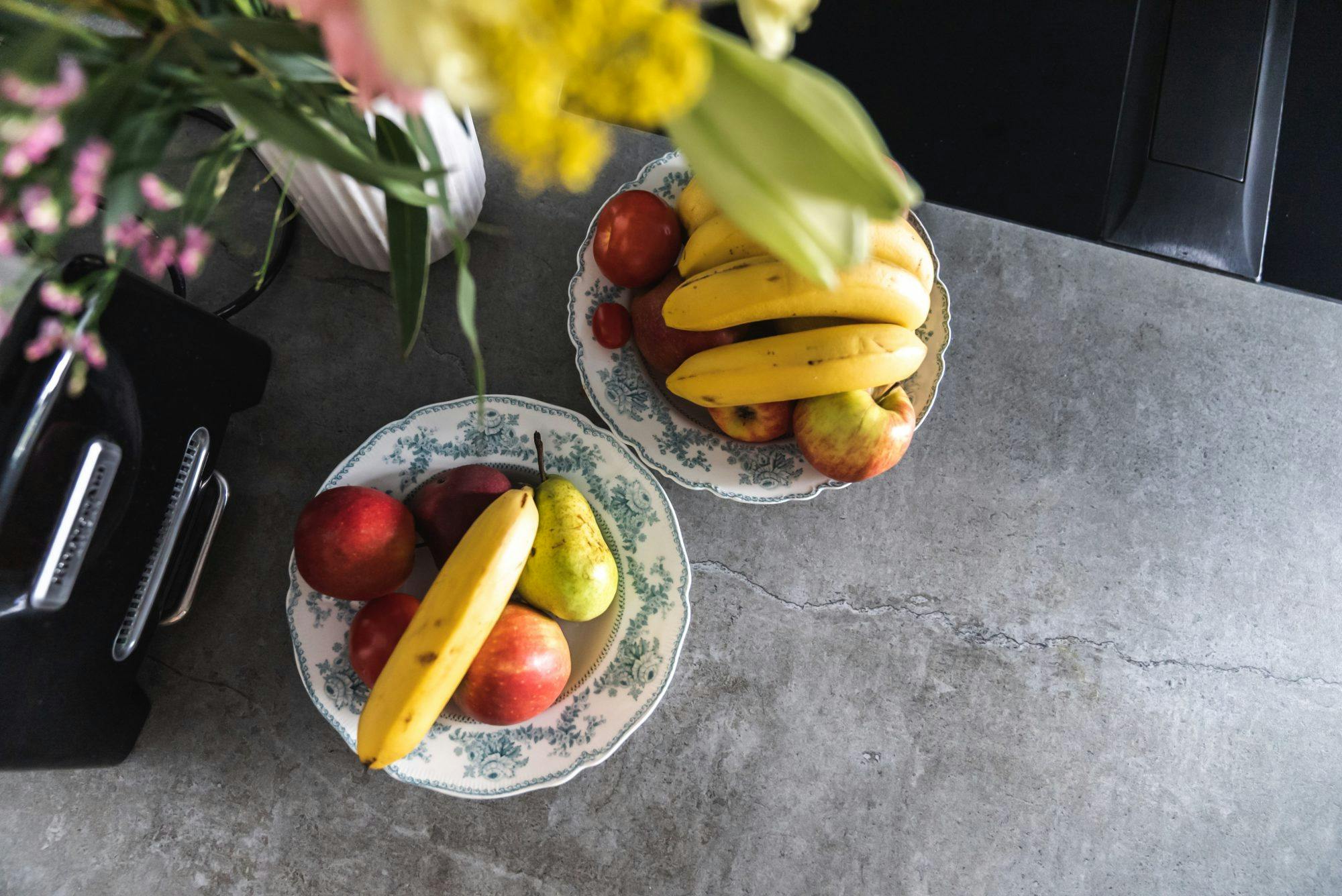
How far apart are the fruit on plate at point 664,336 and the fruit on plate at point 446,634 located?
17cm

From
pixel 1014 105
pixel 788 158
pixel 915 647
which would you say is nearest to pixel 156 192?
pixel 788 158

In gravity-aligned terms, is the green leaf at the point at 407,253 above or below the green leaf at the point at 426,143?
below

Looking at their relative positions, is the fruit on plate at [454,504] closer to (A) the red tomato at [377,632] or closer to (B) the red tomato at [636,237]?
(A) the red tomato at [377,632]

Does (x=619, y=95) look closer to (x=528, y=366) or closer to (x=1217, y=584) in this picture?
(x=528, y=366)

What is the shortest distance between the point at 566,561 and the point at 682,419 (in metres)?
0.16

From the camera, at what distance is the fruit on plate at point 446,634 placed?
554 mm

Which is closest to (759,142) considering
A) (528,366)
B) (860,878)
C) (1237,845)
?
(528,366)

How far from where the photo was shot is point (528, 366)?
757 mm

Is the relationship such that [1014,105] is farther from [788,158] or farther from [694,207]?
[788,158]

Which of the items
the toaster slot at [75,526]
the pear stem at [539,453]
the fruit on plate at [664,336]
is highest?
the toaster slot at [75,526]

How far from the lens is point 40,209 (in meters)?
0.28

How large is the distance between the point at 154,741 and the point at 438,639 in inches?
13.3

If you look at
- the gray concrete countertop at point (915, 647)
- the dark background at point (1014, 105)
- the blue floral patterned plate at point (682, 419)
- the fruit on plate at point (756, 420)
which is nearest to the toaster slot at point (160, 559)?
the gray concrete countertop at point (915, 647)

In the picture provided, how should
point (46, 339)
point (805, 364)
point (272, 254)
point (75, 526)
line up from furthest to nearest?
1. point (272, 254)
2. point (805, 364)
3. point (75, 526)
4. point (46, 339)
